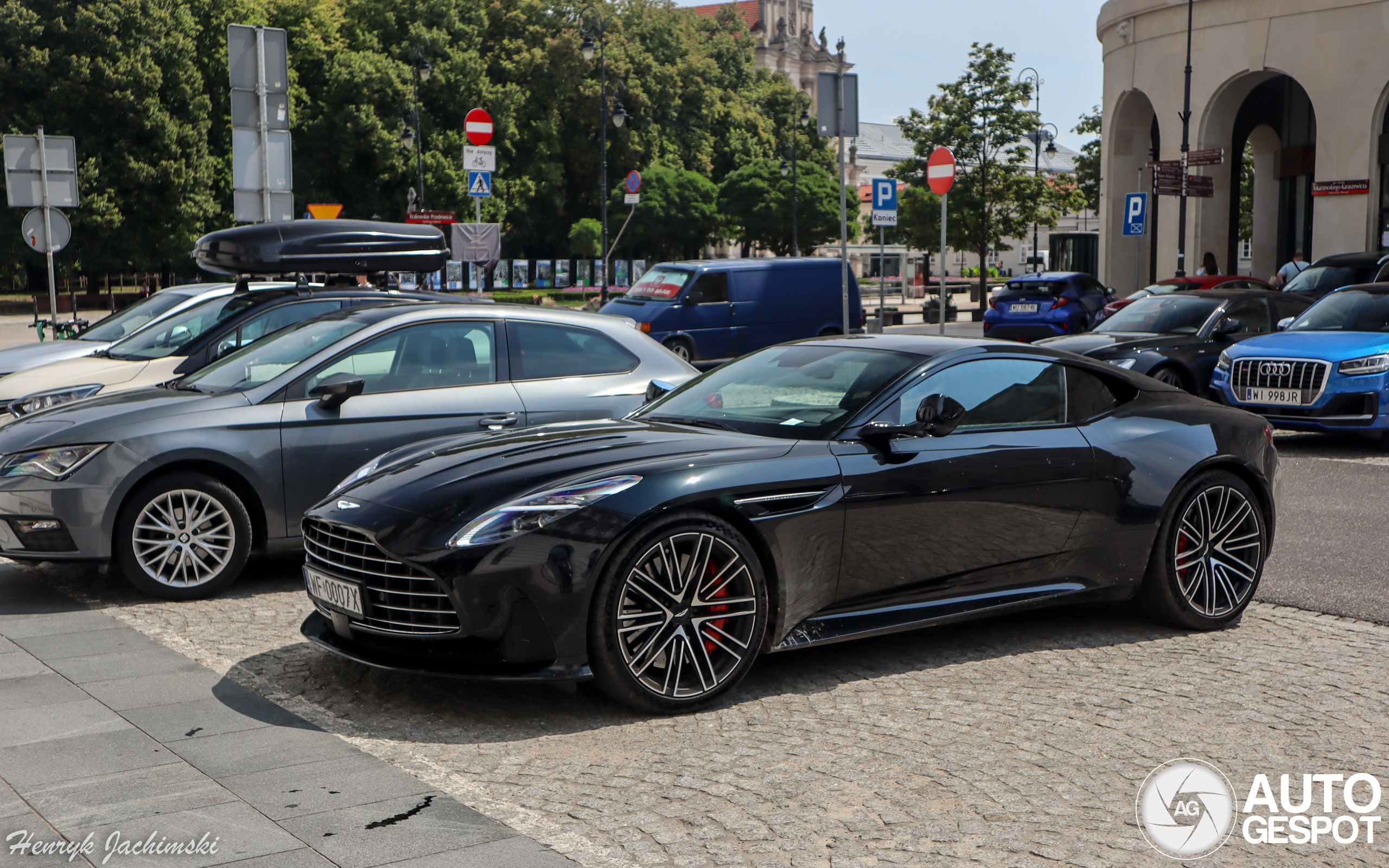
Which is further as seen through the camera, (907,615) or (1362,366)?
(1362,366)

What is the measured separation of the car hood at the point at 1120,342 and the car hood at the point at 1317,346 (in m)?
1.21

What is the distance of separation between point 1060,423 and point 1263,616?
1.58 metres

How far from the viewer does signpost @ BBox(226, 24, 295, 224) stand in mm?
15680

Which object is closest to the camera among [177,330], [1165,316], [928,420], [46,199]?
[928,420]

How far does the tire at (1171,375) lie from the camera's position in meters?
13.9

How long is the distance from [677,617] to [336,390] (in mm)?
2873

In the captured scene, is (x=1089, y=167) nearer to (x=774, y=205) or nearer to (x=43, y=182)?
(x=774, y=205)

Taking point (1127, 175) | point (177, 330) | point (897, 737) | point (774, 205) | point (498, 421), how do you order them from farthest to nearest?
1. point (774, 205)
2. point (1127, 175)
3. point (177, 330)
4. point (498, 421)
5. point (897, 737)

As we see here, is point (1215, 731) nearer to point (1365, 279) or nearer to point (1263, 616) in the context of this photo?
point (1263, 616)

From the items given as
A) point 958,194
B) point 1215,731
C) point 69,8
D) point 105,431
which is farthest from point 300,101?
point 1215,731

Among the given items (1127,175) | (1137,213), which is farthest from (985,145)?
(1137,213)

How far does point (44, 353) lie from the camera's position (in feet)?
43.0

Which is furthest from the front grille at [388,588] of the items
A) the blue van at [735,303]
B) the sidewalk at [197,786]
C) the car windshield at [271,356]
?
the blue van at [735,303]

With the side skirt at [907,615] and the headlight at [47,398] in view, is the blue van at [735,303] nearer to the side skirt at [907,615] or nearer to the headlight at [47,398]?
the headlight at [47,398]
